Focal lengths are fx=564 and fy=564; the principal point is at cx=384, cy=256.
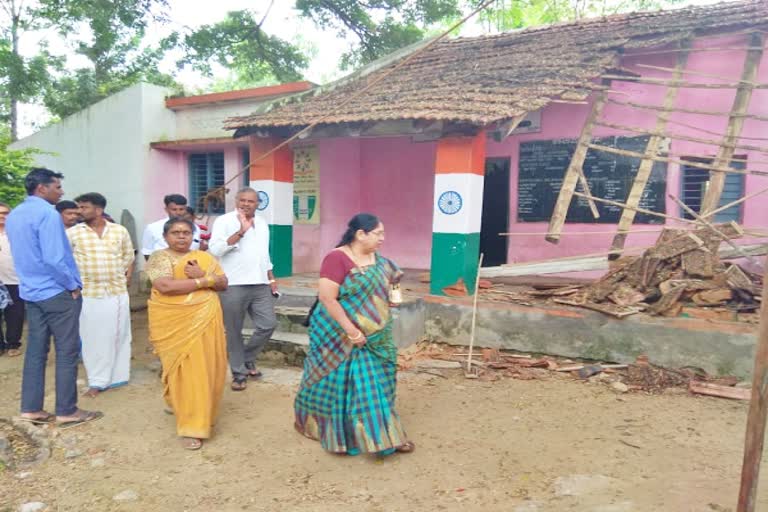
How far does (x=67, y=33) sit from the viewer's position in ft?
46.0

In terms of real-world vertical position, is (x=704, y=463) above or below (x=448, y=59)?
below

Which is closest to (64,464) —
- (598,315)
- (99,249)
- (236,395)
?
(236,395)

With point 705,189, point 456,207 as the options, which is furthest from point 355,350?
point 705,189

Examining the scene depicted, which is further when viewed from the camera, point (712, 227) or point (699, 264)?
point (699, 264)

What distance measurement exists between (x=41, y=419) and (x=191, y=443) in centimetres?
128

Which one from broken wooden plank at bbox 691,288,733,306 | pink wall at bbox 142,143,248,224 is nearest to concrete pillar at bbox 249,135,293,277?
pink wall at bbox 142,143,248,224

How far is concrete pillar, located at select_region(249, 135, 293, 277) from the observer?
736 cm

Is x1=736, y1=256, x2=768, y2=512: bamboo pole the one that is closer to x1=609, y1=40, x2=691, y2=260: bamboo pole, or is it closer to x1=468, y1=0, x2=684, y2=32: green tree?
x1=609, y1=40, x2=691, y2=260: bamboo pole

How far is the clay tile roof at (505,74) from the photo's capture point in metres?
6.00

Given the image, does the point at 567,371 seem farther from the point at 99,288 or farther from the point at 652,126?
the point at 99,288

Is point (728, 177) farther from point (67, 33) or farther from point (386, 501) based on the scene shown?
point (67, 33)

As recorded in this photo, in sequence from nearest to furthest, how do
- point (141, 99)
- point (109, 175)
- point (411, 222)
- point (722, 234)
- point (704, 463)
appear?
point (704, 463) → point (722, 234) → point (411, 222) → point (141, 99) → point (109, 175)

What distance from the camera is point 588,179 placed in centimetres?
730

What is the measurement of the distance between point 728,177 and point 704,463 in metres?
4.42
